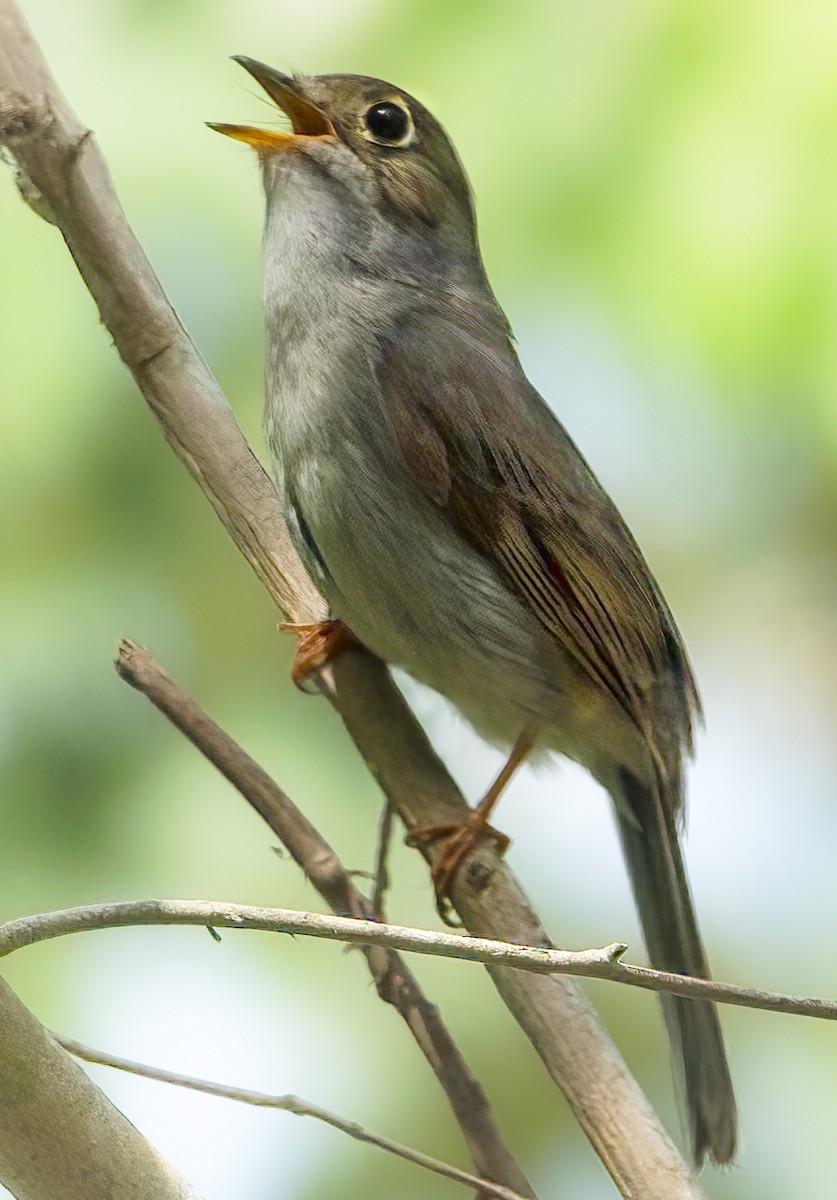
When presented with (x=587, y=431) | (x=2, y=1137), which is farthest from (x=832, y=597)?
(x=2, y=1137)

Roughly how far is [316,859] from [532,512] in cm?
44

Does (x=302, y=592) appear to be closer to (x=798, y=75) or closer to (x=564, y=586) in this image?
(x=564, y=586)

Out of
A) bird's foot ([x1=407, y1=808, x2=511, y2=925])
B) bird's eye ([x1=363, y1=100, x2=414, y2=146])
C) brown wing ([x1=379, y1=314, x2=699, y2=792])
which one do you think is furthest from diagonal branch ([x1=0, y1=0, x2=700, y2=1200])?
bird's eye ([x1=363, y1=100, x2=414, y2=146])

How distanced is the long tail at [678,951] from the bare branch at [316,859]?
295 millimetres

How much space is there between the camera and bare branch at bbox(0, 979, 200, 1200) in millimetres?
728

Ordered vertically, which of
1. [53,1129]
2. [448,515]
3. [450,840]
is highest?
[448,515]

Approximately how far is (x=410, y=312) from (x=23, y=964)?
893 mm

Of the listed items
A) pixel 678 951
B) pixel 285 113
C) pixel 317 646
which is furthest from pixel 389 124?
pixel 678 951

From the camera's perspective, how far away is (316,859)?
108 centimetres

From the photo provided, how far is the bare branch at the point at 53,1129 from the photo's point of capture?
2.39 feet

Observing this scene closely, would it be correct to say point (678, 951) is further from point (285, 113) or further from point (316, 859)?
point (285, 113)

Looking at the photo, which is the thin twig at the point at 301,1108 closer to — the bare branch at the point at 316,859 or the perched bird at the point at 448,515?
the bare branch at the point at 316,859

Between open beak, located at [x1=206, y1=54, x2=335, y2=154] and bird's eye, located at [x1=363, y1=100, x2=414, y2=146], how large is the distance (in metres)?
0.05

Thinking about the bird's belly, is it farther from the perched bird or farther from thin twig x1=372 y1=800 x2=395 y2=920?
thin twig x1=372 y1=800 x2=395 y2=920
